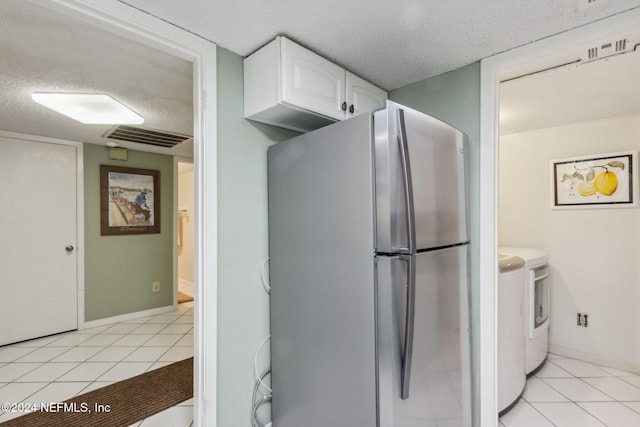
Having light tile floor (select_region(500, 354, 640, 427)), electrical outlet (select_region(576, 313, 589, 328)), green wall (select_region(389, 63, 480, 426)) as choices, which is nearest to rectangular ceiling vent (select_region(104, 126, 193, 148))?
green wall (select_region(389, 63, 480, 426))

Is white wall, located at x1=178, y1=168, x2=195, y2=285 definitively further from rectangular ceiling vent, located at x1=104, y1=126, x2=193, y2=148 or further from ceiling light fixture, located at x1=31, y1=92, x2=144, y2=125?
ceiling light fixture, located at x1=31, y1=92, x2=144, y2=125

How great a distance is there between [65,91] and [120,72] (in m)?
0.61

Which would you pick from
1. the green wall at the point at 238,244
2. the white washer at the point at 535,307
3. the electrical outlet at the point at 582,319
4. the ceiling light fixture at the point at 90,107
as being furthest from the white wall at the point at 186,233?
the electrical outlet at the point at 582,319

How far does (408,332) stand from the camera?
1.20 metres

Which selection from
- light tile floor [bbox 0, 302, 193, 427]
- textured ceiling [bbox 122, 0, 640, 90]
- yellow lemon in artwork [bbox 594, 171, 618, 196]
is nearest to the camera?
textured ceiling [bbox 122, 0, 640, 90]

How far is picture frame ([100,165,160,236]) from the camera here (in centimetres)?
368

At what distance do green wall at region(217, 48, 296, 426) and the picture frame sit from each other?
2914 mm

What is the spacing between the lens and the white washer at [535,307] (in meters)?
2.38

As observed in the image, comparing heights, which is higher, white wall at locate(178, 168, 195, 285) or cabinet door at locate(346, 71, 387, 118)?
cabinet door at locate(346, 71, 387, 118)

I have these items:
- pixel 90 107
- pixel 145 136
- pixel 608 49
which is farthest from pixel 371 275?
pixel 145 136

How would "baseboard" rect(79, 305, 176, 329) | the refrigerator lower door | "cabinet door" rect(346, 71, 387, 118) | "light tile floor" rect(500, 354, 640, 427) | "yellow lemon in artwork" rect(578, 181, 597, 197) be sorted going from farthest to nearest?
"baseboard" rect(79, 305, 176, 329) < "yellow lemon in artwork" rect(578, 181, 597, 197) < "light tile floor" rect(500, 354, 640, 427) < "cabinet door" rect(346, 71, 387, 118) < the refrigerator lower door

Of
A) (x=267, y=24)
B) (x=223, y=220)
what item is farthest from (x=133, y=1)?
(x=223, y=220)

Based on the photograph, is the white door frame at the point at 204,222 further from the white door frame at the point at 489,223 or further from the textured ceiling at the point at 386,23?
the white door frame at the point at 489,223

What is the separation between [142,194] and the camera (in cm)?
395
